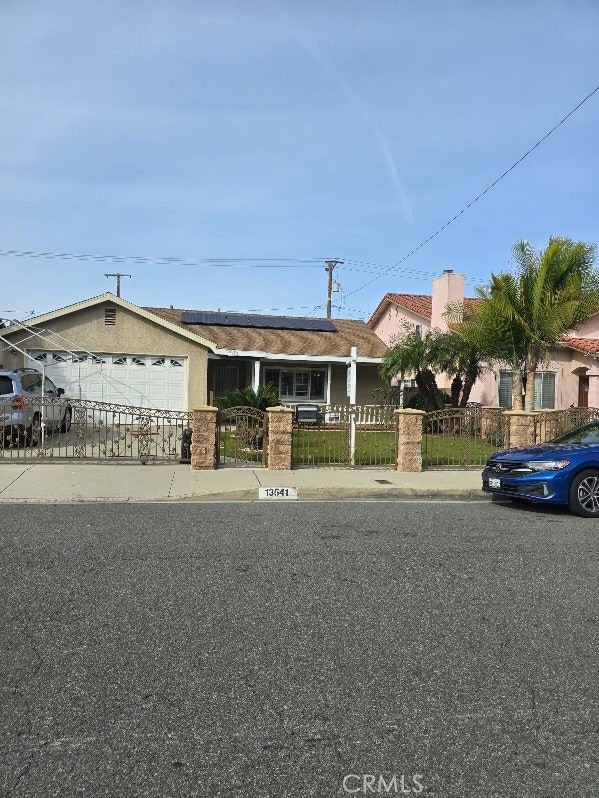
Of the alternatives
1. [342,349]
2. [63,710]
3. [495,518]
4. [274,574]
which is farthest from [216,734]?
[342,349]

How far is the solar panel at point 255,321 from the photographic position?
28672 millimetres

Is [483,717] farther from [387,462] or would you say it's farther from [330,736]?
[387,462]

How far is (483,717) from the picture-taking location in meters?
3.81

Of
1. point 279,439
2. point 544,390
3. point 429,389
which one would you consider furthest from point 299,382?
point 279,439

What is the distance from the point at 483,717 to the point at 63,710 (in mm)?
2179

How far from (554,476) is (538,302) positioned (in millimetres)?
8717

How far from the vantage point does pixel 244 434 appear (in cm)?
1543

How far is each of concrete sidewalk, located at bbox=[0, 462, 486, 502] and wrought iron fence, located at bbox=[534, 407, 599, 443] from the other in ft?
10.9

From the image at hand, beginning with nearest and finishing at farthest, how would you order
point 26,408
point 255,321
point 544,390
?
1. point 26,408
2. point 544,390
3. point 255,321

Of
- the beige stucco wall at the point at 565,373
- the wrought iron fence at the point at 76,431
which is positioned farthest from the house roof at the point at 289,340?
the wrought iron fence at the point at 76,431

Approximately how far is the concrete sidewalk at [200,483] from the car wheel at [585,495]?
222cm

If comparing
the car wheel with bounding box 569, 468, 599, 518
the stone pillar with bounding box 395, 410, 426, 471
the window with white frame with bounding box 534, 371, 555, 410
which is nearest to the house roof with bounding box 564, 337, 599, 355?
the window with white frame with bounding box 534, 371, 555, 410

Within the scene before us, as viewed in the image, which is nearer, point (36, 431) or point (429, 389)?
point (36, 431)

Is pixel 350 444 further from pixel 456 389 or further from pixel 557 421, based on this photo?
pixel 456 389
